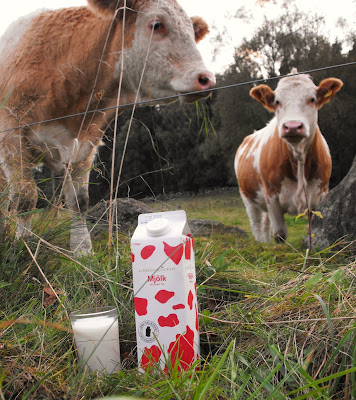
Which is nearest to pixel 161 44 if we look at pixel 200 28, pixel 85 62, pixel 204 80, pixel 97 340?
pixel 204 80

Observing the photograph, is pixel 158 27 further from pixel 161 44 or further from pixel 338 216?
pixel 338 216

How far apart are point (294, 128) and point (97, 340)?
3974 millimetres

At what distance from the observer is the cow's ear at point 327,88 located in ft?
16.9

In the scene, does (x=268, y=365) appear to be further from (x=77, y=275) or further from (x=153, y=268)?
(x=77, y=275)

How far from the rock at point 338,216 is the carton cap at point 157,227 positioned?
102 inches

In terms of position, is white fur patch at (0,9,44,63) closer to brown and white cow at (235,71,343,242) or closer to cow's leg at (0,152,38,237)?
cow's leg at (0,152,38,237)

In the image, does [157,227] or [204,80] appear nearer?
[157,227]

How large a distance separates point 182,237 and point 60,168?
261 cm

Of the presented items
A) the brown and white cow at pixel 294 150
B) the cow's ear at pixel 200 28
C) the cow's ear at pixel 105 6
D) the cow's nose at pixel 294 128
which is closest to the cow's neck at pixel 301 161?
the brown and white cow at pixel 294 150

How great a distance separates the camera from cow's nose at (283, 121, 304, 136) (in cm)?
474

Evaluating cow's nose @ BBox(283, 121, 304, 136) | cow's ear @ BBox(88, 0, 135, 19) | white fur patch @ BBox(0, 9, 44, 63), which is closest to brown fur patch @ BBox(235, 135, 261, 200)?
cow's nose @ BBox(283, 121, 304, 136)

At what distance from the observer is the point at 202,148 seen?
20172 millimetres

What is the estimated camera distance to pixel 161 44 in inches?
133

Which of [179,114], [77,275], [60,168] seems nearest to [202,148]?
[179,114]
